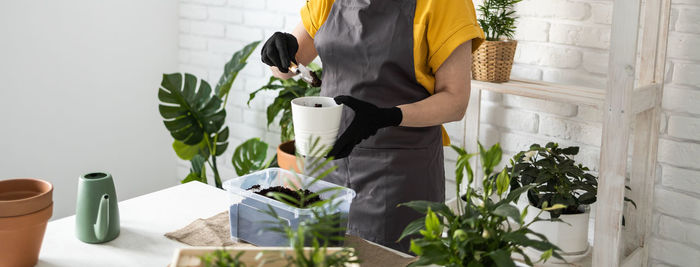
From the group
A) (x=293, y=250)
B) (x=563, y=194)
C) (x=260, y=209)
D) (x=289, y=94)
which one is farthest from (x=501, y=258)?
(x=289, y=94)

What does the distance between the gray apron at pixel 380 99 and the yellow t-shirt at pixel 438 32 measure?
0.07 feet

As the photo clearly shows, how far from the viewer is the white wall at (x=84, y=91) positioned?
9.62 ft

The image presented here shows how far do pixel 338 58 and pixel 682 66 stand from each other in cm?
103

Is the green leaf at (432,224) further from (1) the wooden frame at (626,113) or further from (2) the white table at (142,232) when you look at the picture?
(1) the wooden frame at (626,113)

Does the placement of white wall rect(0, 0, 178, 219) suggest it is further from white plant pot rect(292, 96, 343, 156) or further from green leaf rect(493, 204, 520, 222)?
green leaf rect(493, 204, 520, 222)

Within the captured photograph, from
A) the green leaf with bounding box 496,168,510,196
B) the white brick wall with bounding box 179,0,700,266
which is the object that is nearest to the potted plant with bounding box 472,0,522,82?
the white brick wall with bounding box 179,0,700,266

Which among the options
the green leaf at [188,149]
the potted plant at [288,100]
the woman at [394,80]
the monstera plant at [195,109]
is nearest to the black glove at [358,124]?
the woman at [394,80]

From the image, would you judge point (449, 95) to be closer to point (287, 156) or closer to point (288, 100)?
point (287, 156)

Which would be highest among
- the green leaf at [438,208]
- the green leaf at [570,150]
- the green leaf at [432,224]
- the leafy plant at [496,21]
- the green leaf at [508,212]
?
the leafy plant at [496,21]

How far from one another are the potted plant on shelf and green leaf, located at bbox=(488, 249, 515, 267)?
1.06 metres

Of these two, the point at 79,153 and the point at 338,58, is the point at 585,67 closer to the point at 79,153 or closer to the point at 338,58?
the point at 338,58

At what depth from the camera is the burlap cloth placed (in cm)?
125

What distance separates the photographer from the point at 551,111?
224cm

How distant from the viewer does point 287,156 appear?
8.17 feet
